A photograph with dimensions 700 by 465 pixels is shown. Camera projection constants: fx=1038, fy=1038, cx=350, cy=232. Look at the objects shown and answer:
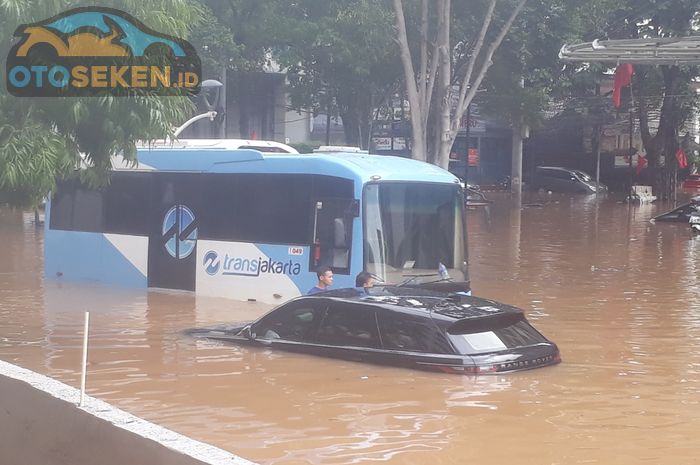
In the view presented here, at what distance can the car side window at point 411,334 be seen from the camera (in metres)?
10.0

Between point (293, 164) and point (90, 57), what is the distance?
5679 millimetres

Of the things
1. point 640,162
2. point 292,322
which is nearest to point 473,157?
point 640,162

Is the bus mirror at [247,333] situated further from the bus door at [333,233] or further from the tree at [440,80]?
the tree at [440,80]

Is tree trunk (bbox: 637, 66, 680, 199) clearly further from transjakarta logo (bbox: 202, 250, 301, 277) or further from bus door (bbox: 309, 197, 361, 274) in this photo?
bus door (bbox: 309, 197, 361, 274)

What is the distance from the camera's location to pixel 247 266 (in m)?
16.3

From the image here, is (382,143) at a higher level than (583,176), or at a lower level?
higher

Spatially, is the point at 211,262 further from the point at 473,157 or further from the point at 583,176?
the point at 583,176

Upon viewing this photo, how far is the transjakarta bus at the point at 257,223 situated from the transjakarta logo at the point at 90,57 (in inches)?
173

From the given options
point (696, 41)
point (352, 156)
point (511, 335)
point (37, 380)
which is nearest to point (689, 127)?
point (696, 41)

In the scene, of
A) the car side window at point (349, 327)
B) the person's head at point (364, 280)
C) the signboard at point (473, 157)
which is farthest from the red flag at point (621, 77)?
the signboard at point (473, 157)

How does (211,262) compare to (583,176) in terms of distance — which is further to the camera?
(583,176)

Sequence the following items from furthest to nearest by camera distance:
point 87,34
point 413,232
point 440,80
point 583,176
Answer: point 583,176
point 440,80
point 413,232
point 87,34

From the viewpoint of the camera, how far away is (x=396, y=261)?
1434 centimetres

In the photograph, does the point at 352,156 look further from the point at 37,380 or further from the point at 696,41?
the point at 37,380
